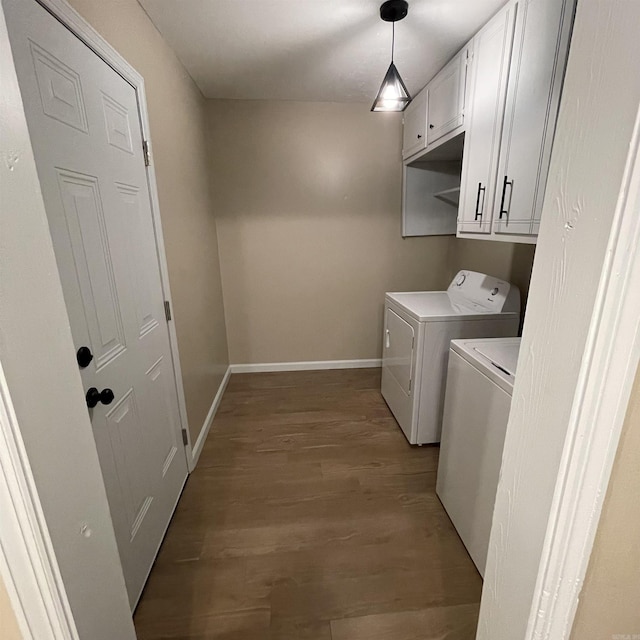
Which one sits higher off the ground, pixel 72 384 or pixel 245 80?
pixel 245 80

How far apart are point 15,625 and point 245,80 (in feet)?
9.43

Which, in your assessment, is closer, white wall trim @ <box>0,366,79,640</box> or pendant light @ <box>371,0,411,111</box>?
white wall trim @ <box>0,366,79,640</box>

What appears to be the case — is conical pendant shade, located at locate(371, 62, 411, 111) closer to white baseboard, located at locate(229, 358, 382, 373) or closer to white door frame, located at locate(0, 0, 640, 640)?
white door frame, located at locate(0, 0, 640, 640)

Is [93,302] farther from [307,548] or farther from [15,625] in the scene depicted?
[307,548]

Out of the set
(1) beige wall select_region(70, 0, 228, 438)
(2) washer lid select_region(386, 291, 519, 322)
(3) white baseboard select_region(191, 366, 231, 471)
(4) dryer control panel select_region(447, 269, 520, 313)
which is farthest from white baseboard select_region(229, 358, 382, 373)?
(4) dryer control panel select_region(447, 269, 520, 313)

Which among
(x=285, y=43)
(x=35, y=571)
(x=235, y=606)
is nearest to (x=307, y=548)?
(x=235, y=606)

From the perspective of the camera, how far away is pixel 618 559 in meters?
0.62

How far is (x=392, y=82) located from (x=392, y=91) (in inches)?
1.5

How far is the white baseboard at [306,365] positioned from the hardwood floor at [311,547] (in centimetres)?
93

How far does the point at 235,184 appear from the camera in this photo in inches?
114

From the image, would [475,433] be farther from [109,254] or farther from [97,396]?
[109,254]

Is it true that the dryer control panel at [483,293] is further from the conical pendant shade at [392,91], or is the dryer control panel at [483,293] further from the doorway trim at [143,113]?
the doorway trim at [143,113]

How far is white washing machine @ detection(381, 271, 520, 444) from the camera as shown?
2008 mm

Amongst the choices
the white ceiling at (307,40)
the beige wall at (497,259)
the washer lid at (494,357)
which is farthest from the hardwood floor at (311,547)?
the white ceiling at (307,40)
